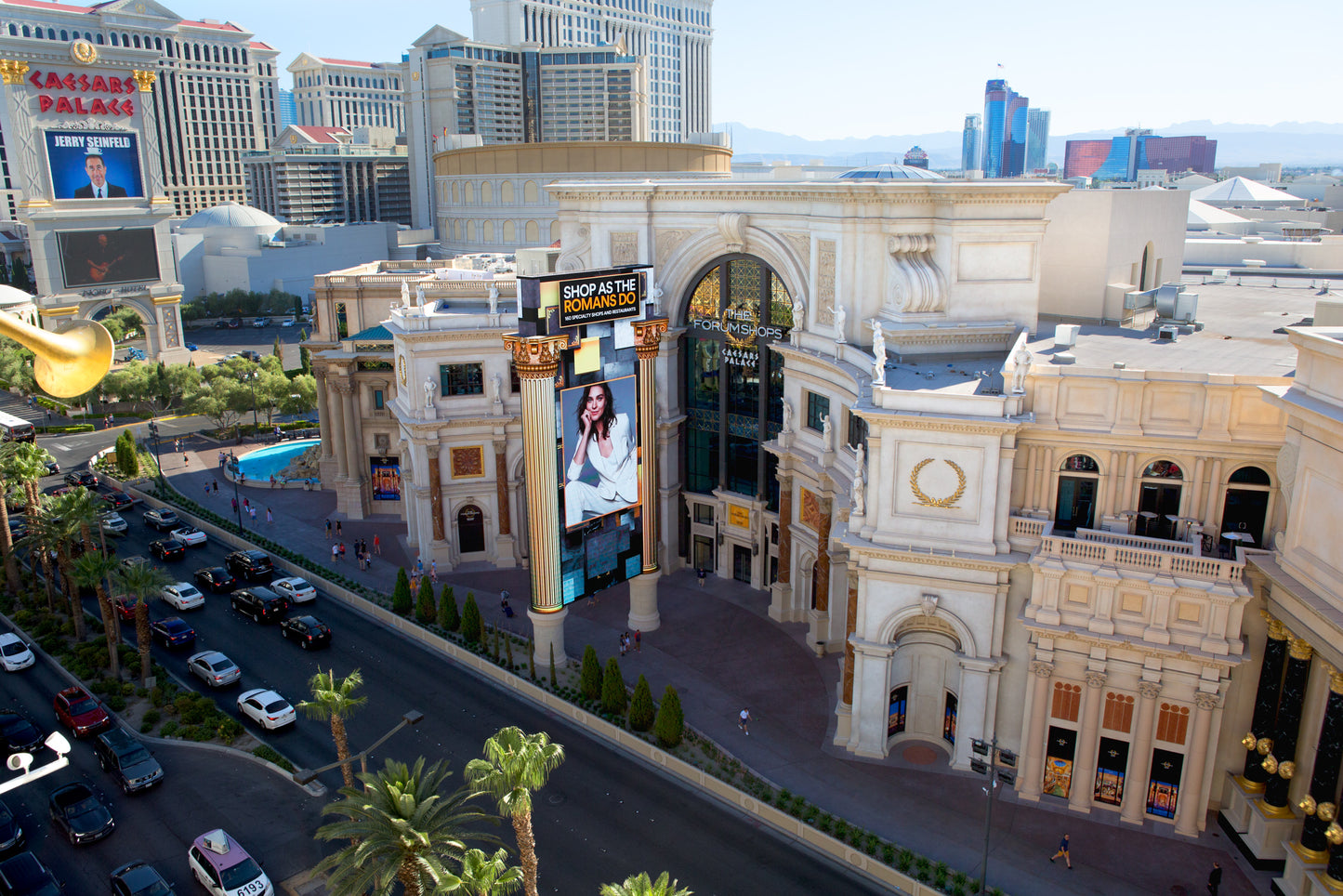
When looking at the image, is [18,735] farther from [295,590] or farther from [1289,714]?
[1289,714]

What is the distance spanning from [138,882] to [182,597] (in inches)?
996

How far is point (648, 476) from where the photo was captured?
48.5 m

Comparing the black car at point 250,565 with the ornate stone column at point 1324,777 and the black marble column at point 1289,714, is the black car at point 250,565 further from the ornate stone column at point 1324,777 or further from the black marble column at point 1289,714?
the ornate stone column at point 1324,777

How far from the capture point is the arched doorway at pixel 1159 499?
35938 millimetres

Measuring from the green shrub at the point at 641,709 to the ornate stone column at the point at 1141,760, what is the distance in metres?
18.2

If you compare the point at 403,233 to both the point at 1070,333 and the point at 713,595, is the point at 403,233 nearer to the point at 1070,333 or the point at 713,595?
the point at 713,595

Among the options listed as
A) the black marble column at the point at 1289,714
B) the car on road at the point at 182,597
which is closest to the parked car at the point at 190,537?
the car on road at the point at 182,597

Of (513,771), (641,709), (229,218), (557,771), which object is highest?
(229,218)

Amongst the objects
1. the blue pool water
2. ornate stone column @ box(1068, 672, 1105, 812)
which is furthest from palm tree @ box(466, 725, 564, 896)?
the blue pool water

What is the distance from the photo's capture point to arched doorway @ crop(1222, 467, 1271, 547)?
34781 mm

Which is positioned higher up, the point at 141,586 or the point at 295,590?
the point at 141,586

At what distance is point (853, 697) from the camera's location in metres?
39.7

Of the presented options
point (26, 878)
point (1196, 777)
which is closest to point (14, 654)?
point (26, 878)

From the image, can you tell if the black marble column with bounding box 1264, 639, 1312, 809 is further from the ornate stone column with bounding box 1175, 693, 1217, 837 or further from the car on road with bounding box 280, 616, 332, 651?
the car on road with bounding box 280, 616, 332, 651
